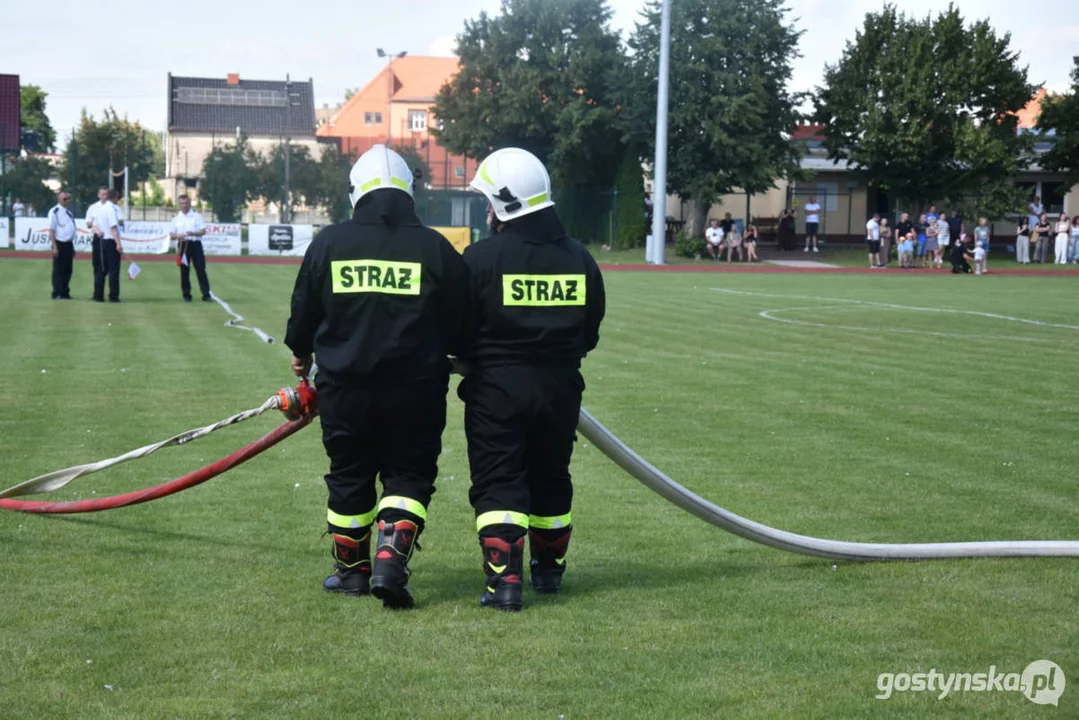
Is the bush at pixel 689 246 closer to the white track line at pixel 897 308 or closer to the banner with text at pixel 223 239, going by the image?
the banner with text at pixel 223 239

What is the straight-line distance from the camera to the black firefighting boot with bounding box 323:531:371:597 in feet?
17.8

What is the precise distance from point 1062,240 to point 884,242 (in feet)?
23.3

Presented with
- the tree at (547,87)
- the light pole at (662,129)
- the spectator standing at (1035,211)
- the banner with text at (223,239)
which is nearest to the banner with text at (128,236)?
the banner with text at (223,239)

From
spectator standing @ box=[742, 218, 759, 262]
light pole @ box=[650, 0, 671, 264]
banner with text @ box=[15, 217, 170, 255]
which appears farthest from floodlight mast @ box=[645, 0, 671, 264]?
banner with text @ box=[15, 217, 170, 255]

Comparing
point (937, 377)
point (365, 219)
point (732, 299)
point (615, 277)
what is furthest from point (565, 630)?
point (615, 277)

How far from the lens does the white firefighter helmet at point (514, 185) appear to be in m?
5.48

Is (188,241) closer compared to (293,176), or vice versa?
(188,241)

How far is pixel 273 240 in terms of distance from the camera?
4562cm

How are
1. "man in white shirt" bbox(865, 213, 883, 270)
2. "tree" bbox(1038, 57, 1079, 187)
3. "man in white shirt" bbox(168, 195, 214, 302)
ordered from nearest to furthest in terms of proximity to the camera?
"man in white shirt" bbox(168, 195, 214, 302), "man in white shirt" bbox(865, 213, 883, 270), "tree" bbox(1038, 57, 1079, 187)

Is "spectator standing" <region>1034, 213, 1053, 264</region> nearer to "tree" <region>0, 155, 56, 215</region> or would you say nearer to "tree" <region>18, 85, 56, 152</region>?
"tree" <region>0, 155, 56, 215</region>

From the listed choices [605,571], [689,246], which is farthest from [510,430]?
[689,246]

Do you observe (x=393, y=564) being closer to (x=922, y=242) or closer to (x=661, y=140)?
(x=661, y=140)

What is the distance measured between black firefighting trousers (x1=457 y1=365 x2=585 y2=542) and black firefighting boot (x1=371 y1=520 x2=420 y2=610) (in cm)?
35

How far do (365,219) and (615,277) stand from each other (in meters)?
30.9
